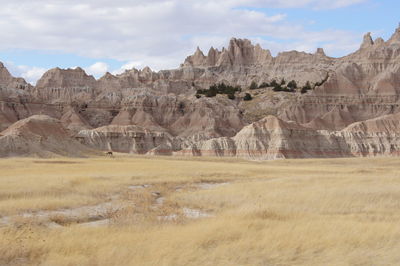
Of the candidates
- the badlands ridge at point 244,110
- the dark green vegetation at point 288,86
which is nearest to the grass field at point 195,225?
the badlands ridge at point 244,110

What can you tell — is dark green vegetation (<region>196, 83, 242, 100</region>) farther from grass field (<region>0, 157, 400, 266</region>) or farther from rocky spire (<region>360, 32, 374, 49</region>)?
grass field (<region>0, 157, 400, 266</region>)

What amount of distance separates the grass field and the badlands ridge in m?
80.1

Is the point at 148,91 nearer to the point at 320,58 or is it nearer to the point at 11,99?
the point at 11,99

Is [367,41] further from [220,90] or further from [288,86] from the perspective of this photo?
[220,90]

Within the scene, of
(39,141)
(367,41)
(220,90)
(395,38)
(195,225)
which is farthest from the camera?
(367,41)

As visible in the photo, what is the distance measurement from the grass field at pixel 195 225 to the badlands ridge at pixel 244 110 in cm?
8013

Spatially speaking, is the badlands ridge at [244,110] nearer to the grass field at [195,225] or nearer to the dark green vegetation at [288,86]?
the dark green vegetation at [288,86]

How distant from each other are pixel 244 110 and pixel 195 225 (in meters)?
148

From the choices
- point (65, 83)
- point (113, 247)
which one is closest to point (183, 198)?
point (113, 247)

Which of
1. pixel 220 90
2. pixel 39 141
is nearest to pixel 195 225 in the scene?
pixel 39 141

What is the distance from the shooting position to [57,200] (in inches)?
838

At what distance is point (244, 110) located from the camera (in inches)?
6427

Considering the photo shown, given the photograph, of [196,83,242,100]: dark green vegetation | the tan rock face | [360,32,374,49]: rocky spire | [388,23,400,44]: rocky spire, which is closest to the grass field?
the tan rock face

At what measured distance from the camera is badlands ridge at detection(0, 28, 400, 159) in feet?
382
